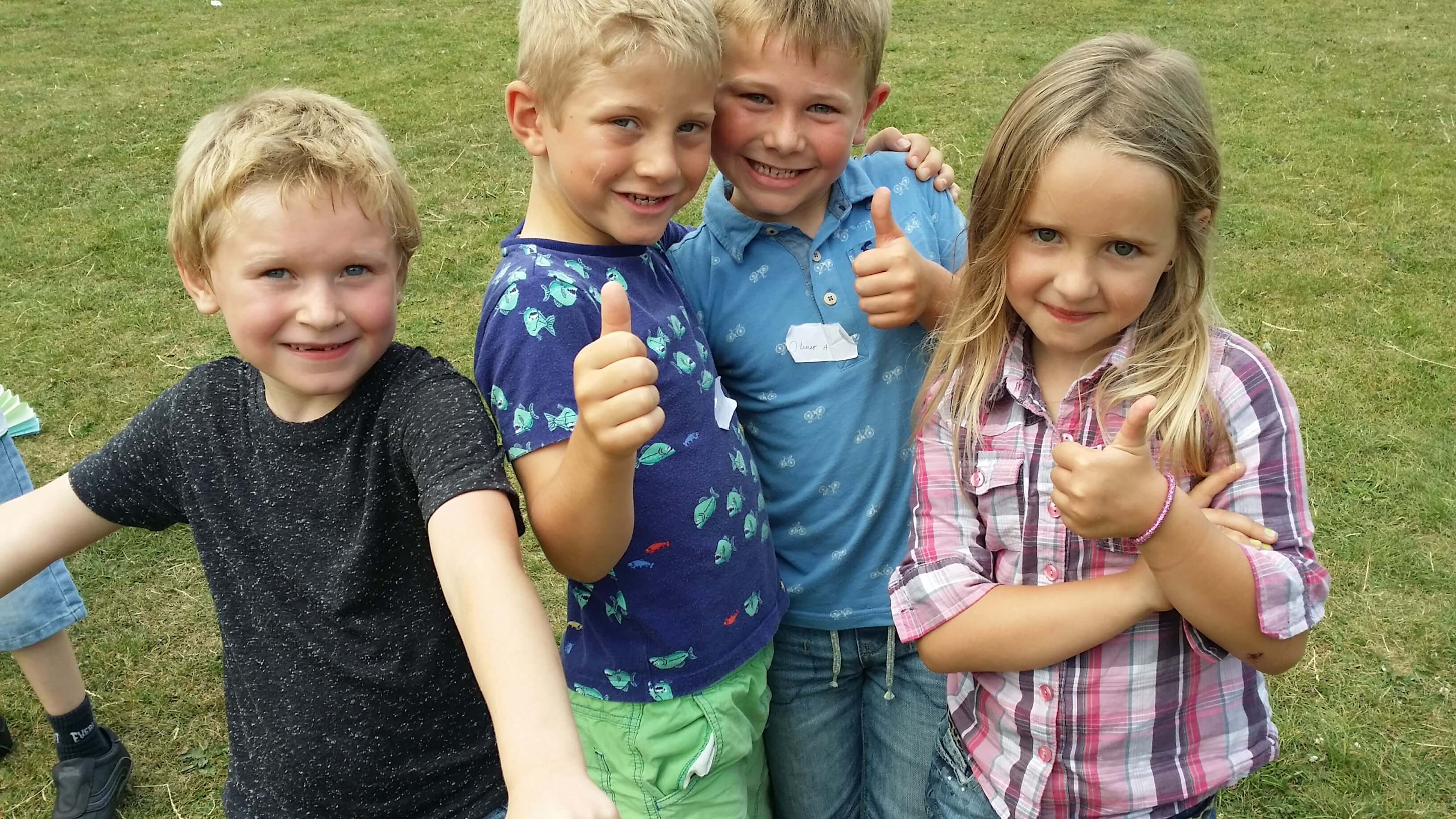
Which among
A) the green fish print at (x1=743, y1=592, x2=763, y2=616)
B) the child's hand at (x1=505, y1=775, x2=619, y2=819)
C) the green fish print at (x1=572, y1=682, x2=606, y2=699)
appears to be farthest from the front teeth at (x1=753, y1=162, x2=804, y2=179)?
the child's hand at (x1=505, y1=775, x2=619, y2=819)

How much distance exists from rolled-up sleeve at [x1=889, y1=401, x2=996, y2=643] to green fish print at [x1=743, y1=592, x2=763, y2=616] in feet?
0.88

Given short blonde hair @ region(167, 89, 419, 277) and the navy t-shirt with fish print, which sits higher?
short blonde hair @ region(167, 89, 419, 277)

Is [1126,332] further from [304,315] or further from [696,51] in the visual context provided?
[304,315]

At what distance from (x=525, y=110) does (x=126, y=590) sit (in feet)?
9.67

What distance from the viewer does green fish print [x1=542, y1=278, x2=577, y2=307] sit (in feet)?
5.99

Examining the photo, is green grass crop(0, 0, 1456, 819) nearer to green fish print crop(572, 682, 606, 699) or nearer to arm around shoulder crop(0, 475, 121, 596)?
arm around shoulder crop(0, 475, 121, 596)

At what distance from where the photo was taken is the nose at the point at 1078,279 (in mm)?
1781

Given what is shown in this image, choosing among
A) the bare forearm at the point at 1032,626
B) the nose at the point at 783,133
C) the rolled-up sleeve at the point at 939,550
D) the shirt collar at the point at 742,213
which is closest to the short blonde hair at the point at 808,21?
the nose at the point at 783,133

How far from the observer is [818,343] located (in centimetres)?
222

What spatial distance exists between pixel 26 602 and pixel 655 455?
2.21 m

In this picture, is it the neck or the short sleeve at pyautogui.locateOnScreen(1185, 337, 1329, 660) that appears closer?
the short sleeve at pyautogui.locateOnScreen(1185, 337, 1329, 660)

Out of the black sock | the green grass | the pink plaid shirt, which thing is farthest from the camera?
the green grass

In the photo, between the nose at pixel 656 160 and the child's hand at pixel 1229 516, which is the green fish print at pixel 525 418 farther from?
the child's hand at pixel 1229 516

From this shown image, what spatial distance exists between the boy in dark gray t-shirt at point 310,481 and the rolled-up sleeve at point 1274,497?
3.63 feet
